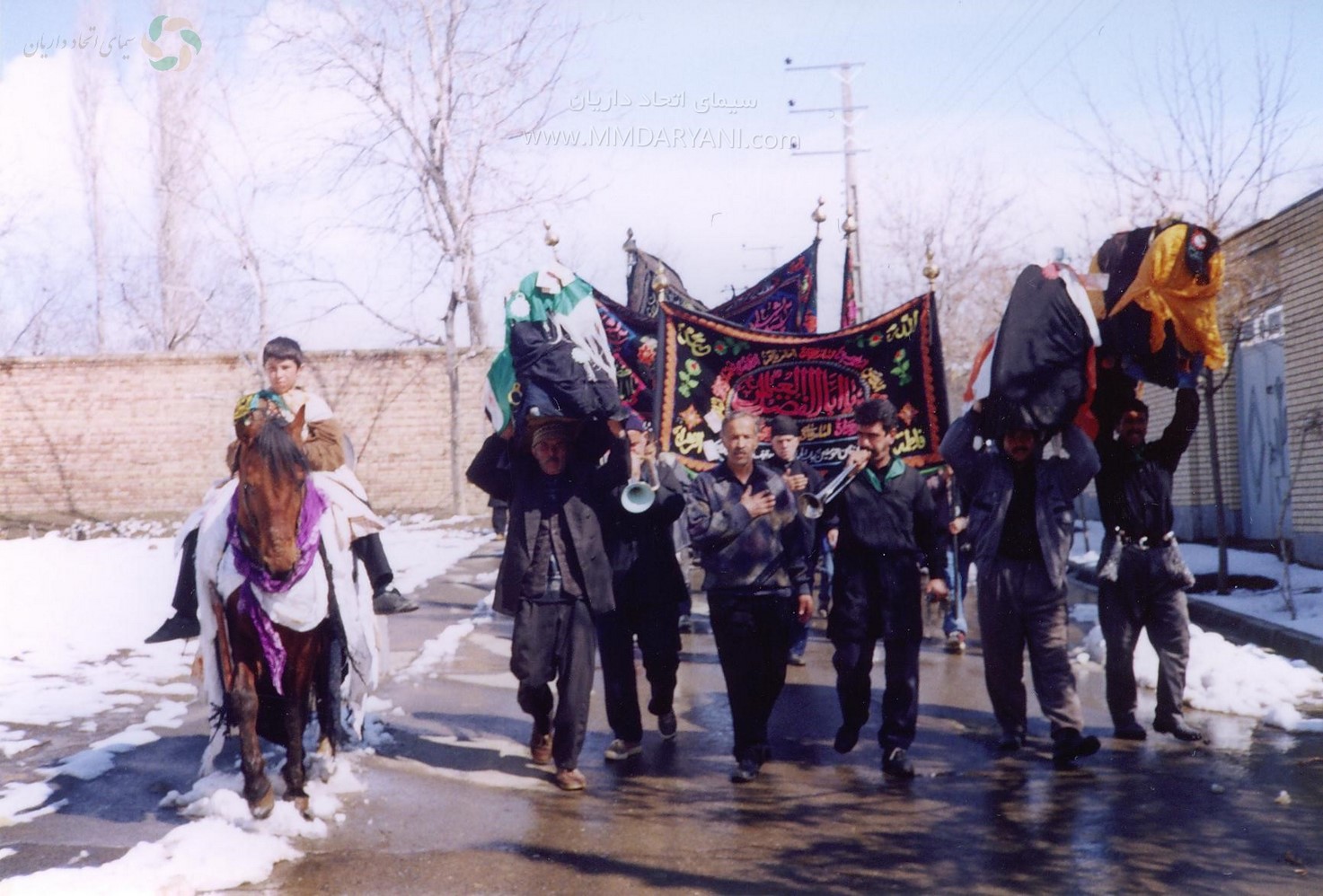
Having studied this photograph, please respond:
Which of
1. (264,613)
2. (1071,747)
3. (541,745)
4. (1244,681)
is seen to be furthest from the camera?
(1244,681)

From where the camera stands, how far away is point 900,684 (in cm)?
698

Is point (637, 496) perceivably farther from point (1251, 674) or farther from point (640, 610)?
point (1251, 674)

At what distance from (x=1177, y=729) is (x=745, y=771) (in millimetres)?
2514

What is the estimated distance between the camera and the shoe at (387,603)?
8195mm

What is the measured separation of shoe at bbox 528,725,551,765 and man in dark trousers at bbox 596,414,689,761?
337mm

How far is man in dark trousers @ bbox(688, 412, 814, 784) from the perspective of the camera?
6980 mm

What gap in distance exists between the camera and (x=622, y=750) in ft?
24.5

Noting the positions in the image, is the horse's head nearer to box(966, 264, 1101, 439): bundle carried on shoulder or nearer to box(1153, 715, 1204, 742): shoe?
box(966, 264, 1101, 439): bundle carried on shoulder

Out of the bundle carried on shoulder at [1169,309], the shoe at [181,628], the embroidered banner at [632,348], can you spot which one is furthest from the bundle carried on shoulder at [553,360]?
the embroidered banner at [632,348]

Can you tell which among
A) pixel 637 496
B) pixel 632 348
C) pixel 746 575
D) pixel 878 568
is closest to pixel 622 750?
pixel 746 575

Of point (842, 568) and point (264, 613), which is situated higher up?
point (842, 568)

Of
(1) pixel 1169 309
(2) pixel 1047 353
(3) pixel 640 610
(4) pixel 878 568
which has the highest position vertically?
(1) pixel 1169 309

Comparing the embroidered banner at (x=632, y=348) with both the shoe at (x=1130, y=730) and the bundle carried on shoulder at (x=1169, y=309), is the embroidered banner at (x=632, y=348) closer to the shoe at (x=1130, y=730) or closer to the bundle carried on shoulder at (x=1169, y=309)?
the bundle carried on shoulder at (x=1169, y=309)

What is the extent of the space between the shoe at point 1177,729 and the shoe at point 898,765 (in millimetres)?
1627
